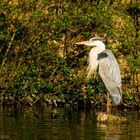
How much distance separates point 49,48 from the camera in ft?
49.2

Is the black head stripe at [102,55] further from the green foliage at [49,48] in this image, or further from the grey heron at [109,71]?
the green foliage at [49,48]

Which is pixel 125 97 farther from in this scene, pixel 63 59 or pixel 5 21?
pixel 5 21

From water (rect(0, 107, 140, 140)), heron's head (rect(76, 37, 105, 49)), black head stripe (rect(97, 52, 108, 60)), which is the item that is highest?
heron's head (rect(76, 37, 105, 49))

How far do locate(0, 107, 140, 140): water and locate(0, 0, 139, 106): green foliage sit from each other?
62 centimetres

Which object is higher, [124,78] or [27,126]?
[124,78]

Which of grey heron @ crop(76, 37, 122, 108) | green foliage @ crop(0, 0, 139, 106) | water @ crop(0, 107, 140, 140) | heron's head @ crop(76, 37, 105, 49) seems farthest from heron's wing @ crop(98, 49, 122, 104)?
green foliage @ crop(0, 0, 139, 106)

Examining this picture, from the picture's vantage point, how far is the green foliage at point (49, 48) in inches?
579

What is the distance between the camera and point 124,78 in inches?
622

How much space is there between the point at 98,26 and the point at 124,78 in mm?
1486

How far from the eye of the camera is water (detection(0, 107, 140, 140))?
1042 centimetres

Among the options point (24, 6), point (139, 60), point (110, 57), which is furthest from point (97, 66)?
point (24, 6)

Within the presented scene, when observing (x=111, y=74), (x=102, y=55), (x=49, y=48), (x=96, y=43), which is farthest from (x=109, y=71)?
(x=49, y=48)

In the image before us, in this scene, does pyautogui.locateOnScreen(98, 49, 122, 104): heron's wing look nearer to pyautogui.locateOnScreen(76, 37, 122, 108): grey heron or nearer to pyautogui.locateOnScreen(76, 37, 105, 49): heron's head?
pyautogui.locateOnScreen(76, 37, 122, 108): grey heron

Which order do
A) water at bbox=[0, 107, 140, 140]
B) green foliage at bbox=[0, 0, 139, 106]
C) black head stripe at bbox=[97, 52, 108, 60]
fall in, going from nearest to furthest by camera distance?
water at bbox=[0, 107, 140, 140]
black head stripe at bbox=[97, 52, 108, 60]
green foliage at bbox=[0, 0, 139, 106]
